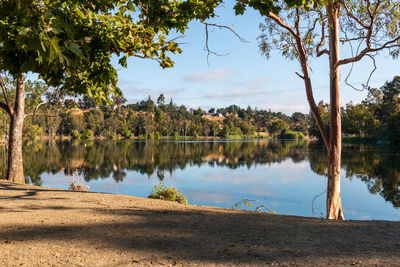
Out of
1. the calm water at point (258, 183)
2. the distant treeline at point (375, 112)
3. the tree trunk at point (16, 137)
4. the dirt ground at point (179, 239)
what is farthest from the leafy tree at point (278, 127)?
the dirt ground at point (179, 239)

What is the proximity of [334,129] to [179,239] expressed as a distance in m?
5.71

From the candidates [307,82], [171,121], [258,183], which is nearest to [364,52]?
[307,82]

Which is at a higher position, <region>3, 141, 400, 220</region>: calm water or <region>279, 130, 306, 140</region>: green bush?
<region>279, 130, 306, 140</region>: green bush

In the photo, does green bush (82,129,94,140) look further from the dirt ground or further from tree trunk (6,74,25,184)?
the dirt ground

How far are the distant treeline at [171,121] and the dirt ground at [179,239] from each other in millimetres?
2346

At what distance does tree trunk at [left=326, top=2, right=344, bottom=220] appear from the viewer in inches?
301

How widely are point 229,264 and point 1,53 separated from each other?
395 cm

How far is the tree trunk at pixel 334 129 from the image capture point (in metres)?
7.66

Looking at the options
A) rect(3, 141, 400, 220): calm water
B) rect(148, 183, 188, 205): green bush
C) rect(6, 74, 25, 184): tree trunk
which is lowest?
rect(3, 141, 400, 220): calm water

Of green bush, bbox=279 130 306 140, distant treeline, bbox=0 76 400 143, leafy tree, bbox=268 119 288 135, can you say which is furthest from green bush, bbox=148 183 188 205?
leafy tree, bbox=268 119 288 135

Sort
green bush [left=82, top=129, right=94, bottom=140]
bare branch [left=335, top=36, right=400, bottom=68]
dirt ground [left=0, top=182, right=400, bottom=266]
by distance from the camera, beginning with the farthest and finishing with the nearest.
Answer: green bush [left=82, top=129, right=94, bottom=140] → bare branch [left=335, top=36, right=400, bottom=68] → dirt ground [left=0, top=182, right=400, bottom=266]

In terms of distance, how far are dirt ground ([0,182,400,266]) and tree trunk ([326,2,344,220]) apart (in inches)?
91.6

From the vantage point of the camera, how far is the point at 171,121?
109 m

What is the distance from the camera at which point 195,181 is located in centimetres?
2044
